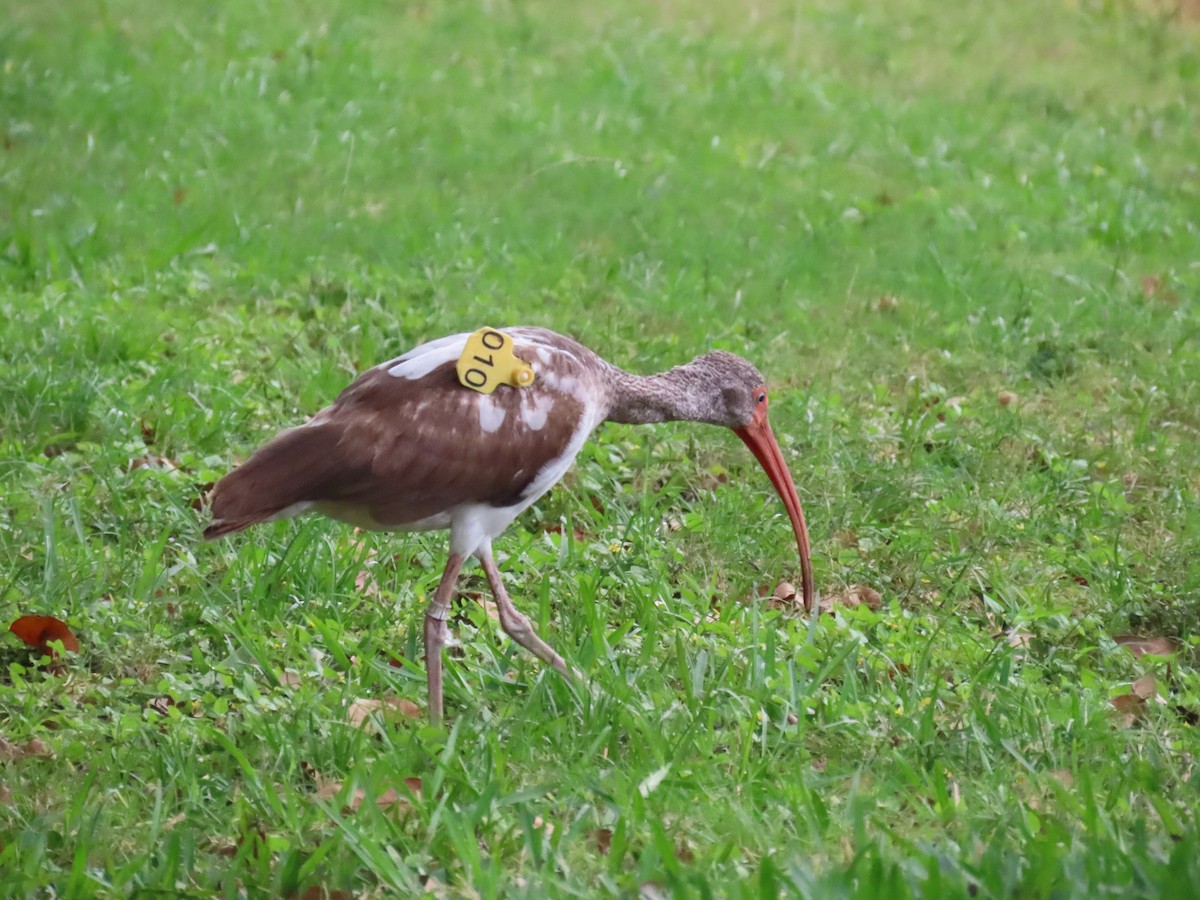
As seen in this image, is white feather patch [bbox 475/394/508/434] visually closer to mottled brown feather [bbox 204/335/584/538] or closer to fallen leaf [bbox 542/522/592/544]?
mottled brown feather [bbox 204/335/584/538]

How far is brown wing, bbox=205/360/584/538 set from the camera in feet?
13.9

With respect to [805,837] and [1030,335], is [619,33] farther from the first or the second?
[805,837]

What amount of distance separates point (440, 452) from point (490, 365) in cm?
29

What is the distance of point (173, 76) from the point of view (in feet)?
34.5

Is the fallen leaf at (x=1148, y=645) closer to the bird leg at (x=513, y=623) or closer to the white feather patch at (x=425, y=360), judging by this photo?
the bird leg at (x=513, y=623)

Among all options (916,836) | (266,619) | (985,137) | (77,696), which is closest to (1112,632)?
(916,836)

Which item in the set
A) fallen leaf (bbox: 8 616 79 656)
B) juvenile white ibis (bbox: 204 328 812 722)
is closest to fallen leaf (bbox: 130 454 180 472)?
fallen leaf (bbox: 8 616 79 656)

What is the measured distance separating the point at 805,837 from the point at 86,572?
104 inches

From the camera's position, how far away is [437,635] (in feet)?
14.4

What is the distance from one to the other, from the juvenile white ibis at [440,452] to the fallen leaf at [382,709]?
160 mm

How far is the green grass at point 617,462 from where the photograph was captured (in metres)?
3.78

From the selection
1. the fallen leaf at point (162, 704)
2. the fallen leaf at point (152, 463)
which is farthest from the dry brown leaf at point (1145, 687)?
the fallen leaf at point (152, 463)

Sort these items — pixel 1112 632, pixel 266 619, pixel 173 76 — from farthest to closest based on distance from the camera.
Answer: pixel 173 76, pixel 1112 632, pixel 266 619

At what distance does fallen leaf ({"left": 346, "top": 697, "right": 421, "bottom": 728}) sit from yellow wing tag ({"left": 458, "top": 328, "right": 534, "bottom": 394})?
0.97 m
